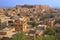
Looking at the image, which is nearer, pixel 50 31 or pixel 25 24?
pixel 50 31

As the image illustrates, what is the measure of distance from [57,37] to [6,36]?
8.34ft

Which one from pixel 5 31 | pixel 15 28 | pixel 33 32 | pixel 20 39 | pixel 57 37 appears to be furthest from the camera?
pixel 15 28

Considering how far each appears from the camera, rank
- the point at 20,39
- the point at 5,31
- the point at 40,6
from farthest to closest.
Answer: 1. the point at 40,6
2. the point at 5,31
3. the point at 20,39

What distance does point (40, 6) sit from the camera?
1612 inches

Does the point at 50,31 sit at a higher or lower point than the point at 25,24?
lower

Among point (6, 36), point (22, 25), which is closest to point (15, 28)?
Result: point (22, 25)

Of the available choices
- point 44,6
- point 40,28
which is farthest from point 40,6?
point 40,28

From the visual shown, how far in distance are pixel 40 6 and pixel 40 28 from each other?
86.3ft

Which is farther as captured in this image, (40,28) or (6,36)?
(40,28)

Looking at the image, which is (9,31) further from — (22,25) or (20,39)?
(20,39)

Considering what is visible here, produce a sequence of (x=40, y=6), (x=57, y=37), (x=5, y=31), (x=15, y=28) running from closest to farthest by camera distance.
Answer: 1. (x=57, y=37)
2. (x=5, y=31)
3. (x=15, y=28)
4. (x=40, y=6)

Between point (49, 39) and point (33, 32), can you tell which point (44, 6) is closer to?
point (33, 32)

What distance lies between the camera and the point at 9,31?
41.7 ft

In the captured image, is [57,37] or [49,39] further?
[57,37]
